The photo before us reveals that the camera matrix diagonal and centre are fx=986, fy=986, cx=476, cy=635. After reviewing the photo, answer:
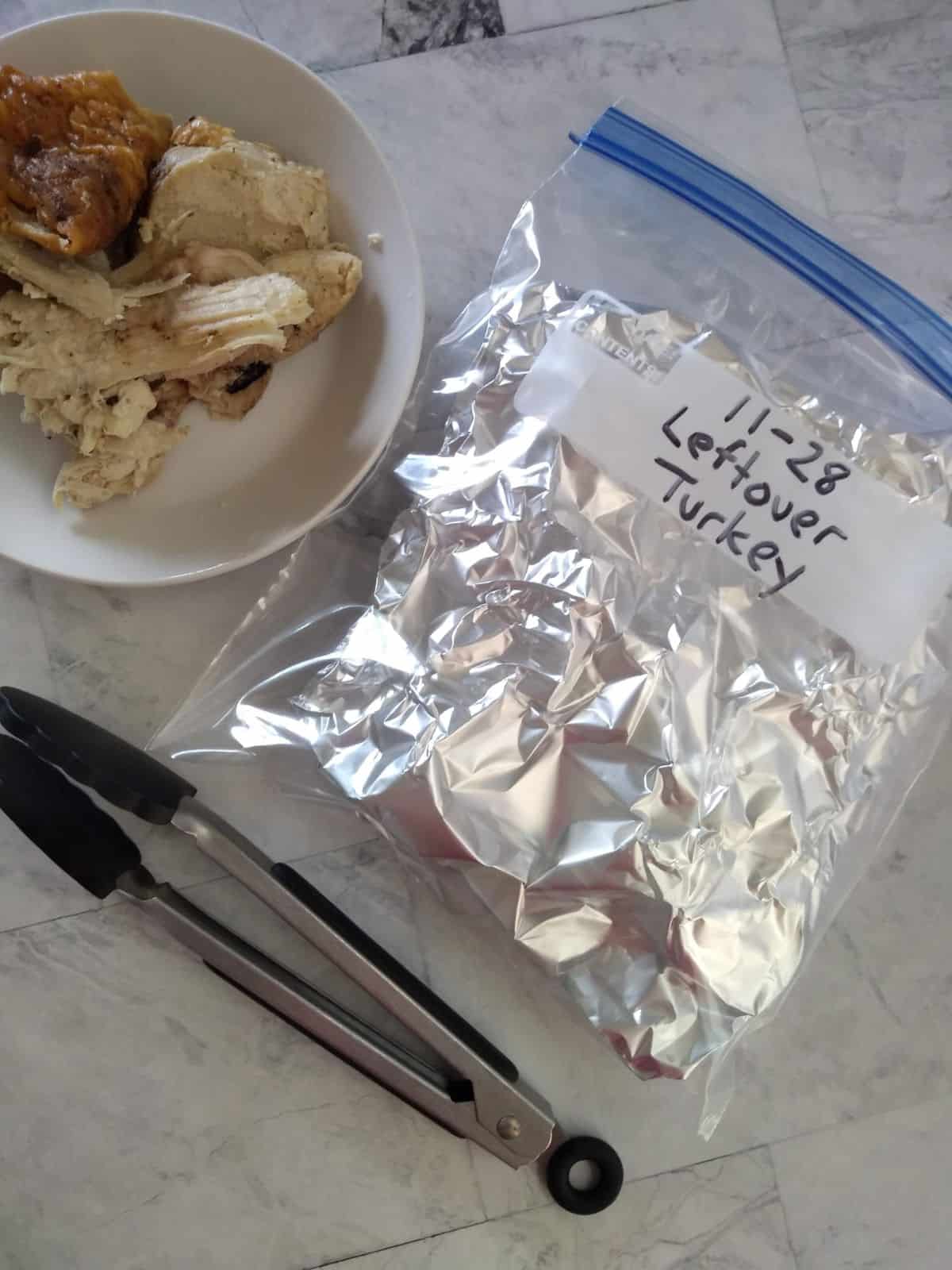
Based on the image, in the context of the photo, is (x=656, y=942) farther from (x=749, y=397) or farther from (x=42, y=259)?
(x=42, y=259)

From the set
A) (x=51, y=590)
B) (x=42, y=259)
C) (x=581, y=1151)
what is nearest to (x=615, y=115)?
(x=42, y=259)

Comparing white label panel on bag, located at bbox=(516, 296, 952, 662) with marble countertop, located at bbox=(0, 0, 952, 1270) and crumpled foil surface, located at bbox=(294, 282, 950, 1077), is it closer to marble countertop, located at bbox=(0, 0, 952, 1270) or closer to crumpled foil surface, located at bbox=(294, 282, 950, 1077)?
crumpled foil surface, located at bbox=(294, 282, 950, 1077)

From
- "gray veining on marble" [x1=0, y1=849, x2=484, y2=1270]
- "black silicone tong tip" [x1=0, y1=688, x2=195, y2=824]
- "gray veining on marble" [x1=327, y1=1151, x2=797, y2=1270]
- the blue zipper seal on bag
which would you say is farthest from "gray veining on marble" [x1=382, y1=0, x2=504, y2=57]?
"gray veining on marble" [x1=327, y1=1151, x2=797, y2=1270]

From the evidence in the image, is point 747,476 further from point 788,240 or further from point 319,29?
point 319,29

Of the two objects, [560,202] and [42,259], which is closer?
[42,259]

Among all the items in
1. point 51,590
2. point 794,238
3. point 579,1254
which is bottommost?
point 579,1254

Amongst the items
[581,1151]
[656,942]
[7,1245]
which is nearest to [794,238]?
[656,942]

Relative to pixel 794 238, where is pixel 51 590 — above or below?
below
